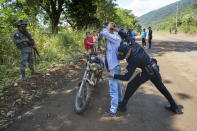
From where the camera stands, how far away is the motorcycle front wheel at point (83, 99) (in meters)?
3.36

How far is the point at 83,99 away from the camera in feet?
11.5

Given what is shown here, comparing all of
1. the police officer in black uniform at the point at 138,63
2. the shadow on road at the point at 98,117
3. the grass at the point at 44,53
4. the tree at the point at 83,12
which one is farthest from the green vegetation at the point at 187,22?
the police officer in black uniform at the point at 138,63

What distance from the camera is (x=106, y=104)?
3877mm

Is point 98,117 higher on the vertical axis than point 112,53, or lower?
lower

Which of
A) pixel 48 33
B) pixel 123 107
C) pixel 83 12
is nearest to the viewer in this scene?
pixel 123 107

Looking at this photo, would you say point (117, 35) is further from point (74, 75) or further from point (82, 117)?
point (74, 75)

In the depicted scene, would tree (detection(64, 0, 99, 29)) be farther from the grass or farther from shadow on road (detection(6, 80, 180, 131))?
shadow on road (detection(6, 80, 180, 131))

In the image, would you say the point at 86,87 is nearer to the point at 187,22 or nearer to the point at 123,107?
the point at 123,107

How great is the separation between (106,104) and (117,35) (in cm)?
181

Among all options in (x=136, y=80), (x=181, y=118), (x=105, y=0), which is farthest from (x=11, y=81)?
(x=105, y=0)

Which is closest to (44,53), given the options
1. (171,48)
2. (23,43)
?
(23,43)

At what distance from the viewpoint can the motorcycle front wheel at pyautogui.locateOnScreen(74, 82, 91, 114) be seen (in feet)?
11.0

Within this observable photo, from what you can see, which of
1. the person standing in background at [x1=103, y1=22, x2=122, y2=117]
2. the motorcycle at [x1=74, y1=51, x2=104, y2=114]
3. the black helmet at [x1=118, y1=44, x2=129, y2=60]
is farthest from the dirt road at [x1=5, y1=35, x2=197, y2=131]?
the black helmet at [x1=118, y1=44, x2=129, y2=60]

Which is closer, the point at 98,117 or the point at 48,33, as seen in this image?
the point at 98,117
